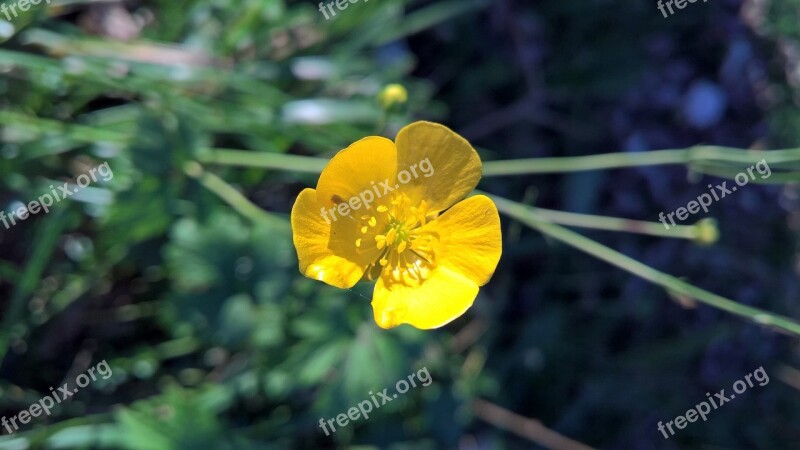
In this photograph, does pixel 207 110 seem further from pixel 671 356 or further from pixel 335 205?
pixel 671 356

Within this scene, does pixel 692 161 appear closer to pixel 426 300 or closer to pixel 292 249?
pixel 426 300

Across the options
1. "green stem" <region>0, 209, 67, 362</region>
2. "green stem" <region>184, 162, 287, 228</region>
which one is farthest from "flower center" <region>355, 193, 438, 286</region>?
"green stem" <region>0, 209, 67, 362</region>

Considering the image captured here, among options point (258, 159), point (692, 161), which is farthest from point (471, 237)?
point (258, 159)

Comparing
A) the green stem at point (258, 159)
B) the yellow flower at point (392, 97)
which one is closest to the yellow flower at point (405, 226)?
the yellow flower at point (392, 97)

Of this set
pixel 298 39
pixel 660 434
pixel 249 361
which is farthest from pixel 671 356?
pixel 298 39

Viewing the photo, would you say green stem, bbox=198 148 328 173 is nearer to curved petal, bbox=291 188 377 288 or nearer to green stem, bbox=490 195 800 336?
curved petal, bbox=291 188 377 288
